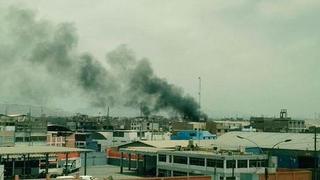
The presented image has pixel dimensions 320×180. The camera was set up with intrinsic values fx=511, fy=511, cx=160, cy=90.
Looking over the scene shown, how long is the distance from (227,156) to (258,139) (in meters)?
23.8

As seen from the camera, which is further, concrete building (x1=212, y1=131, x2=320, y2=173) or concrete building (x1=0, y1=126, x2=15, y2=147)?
concrete building (x1=0, y1=126, x2=15, y2=147)

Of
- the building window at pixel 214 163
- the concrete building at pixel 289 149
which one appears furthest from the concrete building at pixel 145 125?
the building window at pixel 214 163

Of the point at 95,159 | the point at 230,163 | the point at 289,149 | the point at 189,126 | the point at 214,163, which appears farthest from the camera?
the point at 189,126

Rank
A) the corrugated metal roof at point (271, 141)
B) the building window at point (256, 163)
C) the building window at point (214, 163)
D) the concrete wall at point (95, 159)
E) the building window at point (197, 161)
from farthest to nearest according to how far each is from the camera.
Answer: the concrete wall at point (95, 159) → the corrugated metal roof at point (271, 141) → the building window at point (197, 161) → the building window at point (256, 163) → the building window at point (214, 163)

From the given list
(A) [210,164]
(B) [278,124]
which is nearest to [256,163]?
(A) [210,164]

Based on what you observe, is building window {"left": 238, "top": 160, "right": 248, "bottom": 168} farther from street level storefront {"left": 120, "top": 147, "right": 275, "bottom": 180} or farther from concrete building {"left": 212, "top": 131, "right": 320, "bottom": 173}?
concrete building {"left": 212, "top": 131, "right": 320, "bottom": 173}

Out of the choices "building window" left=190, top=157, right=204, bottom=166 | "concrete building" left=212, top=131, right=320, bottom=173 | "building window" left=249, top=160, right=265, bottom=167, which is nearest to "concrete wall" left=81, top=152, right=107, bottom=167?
"concrete building" left=212, top=131, right=320, bottom=173

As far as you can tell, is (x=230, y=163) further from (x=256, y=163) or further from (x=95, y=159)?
(x=95, y=159)

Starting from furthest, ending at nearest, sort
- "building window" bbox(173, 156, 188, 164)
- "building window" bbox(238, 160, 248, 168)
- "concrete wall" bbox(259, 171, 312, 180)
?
"building window" bbox(173, 156, 188, 164), "building window" bbox(238, 160, 248, 168), "concrete wall" bbox(259, 171, 312, 180)

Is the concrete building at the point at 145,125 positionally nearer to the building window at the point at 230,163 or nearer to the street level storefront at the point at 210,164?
the street level storefront at the point at 210,164

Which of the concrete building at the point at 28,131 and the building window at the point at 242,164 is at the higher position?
the concrete building at the point at 28,131

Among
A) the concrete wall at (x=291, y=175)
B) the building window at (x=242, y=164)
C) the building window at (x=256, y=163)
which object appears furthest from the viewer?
the building window at (x=256, y=163)

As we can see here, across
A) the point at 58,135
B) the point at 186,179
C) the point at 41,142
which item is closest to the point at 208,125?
the point at 58,135

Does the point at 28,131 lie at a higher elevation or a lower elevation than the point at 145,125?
lower
